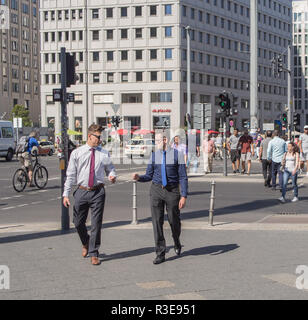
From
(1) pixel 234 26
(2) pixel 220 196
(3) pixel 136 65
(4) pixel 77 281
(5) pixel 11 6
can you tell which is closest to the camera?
(4) pixel 77 281

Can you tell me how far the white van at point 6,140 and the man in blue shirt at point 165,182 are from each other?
3302 cm

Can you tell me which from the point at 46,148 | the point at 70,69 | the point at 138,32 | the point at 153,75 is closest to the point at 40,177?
the point at 70,69

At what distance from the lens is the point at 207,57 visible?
89.0 metres

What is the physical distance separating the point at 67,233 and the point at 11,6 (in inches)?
4026

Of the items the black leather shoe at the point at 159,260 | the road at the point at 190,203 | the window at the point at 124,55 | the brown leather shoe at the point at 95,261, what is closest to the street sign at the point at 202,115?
the road at the point at 190,203

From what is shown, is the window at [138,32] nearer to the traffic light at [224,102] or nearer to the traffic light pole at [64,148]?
the traffic light at [224,102]

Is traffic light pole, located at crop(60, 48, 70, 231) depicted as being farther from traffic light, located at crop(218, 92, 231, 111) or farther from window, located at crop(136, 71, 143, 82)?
window, located at crop(136, 71, 143, 82)

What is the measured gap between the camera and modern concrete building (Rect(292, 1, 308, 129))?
13750 cm

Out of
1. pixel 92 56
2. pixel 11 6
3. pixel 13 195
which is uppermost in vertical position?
pixel 11 6

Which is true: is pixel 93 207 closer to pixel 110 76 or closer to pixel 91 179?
pixel 91 179

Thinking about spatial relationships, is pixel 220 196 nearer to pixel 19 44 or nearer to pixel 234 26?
pixel 234 26

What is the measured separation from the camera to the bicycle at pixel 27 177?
63.5 ft

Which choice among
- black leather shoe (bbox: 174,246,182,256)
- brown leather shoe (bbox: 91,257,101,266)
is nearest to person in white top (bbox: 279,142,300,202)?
black leather shoe (bbox: 174,246,182,256)
